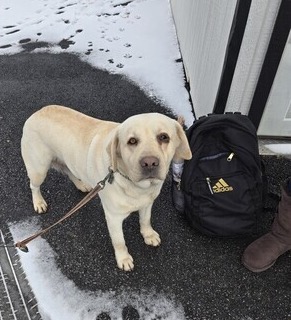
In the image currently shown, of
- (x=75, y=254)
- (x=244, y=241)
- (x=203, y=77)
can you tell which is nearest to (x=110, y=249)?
(x=75, y=254)

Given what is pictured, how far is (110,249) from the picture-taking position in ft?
8.73

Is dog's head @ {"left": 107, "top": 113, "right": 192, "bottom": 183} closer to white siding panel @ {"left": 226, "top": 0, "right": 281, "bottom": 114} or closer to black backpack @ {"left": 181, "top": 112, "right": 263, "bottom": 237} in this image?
black backpack @ {"left": 181, "top": 112, "right": 263, "bottom": 237}

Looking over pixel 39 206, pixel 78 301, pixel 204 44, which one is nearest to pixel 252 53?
pixel 204 44

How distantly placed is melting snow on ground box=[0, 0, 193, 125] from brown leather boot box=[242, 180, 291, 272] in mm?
1555

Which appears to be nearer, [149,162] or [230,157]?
[149,162]

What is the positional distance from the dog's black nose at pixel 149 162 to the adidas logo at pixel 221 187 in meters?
0.84

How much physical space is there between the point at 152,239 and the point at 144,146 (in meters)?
1.04

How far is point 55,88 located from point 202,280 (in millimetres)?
2743

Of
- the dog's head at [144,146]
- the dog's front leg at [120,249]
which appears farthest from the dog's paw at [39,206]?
the dog's head at [144,146]

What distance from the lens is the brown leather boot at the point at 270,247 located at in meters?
2.45

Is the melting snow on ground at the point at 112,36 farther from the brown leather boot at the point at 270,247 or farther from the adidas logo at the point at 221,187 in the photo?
the brown leather boot at the point at 270,247

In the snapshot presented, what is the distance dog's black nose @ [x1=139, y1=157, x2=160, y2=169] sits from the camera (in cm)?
180

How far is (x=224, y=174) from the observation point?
252cm

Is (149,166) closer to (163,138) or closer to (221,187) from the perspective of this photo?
(163,138)
